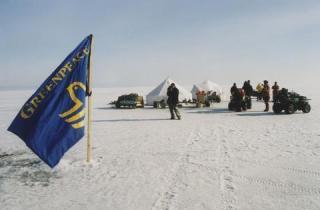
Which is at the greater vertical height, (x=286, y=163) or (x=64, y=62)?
(x=64, y=62)

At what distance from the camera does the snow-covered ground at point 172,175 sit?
15.3 ft

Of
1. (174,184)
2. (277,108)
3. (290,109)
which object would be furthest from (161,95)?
(174,184)

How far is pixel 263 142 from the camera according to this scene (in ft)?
29.8

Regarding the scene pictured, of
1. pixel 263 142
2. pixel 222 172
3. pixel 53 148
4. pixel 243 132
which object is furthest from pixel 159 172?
pixel 243 132

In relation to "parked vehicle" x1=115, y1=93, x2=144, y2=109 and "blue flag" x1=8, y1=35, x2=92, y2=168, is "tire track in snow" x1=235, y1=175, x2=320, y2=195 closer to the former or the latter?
"blue flag" x1=8, y1=35, x2=92, y2=168

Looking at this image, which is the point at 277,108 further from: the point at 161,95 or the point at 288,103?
the point at 161,95

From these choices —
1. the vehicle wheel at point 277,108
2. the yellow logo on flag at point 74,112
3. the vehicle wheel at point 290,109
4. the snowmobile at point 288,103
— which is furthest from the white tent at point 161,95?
the yellow logo on flag at point 74,112

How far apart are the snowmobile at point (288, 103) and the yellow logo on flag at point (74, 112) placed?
47.4ft

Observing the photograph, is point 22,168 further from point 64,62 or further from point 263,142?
point 263,142

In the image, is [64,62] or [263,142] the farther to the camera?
[263,142]

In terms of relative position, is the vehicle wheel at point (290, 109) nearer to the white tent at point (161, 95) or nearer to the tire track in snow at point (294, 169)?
the white tent at point (161, 95)

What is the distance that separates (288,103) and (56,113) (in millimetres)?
15124

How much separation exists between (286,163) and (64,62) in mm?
5522

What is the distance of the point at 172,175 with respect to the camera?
5918mm
